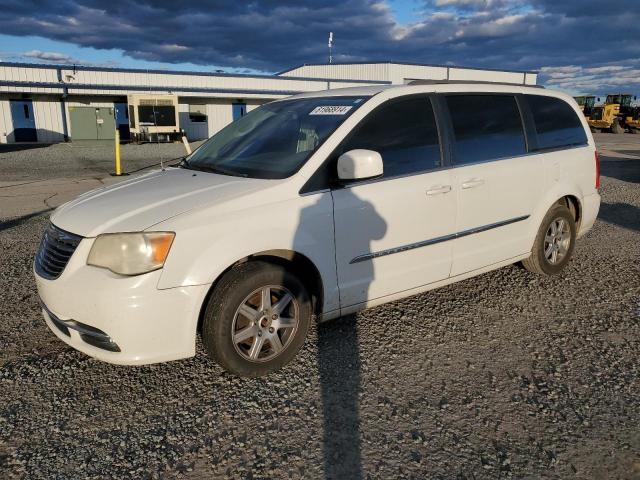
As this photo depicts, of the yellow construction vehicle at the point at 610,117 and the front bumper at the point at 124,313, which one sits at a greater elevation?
the yellow construction vehicle at the point at 610,117

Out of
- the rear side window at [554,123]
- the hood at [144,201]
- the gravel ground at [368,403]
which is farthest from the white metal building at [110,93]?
the gravel ground at [368,403]

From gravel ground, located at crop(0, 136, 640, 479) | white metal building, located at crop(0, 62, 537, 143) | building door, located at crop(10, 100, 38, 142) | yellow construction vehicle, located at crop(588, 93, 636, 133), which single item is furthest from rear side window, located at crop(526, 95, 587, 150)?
yellow construction vehicle, located at crop(588, 93, 636, 133)

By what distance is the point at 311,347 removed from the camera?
376 centimetres

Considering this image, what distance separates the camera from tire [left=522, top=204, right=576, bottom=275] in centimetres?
488

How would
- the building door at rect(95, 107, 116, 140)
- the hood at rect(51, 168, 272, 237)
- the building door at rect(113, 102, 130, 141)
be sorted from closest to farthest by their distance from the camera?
the hood at rect(51, 168, 272, 237)
the building door at rect(95, 107, 116, 140)
the building door at rect(113, 102, 130, 141)

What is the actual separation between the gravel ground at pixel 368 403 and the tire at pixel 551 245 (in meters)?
0.62

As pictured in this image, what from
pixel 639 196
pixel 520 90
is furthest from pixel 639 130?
pixel 520 90

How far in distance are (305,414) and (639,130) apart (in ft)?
144

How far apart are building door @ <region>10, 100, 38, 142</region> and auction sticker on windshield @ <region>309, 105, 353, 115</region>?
104ft

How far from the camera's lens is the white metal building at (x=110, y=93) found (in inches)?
1160

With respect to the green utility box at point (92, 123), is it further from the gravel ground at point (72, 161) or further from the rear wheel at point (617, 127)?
the rear wheel at point (617, 127)

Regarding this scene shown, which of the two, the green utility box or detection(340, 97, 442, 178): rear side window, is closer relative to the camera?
detection(340, 97, 442, 178): rear side window

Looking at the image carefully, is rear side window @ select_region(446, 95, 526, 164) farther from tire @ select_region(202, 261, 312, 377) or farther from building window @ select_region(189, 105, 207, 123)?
building window @ select_region(189, 105, 207, 123)

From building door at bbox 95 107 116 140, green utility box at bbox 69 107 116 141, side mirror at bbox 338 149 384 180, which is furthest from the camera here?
building door at bbox 95 107 116 140
